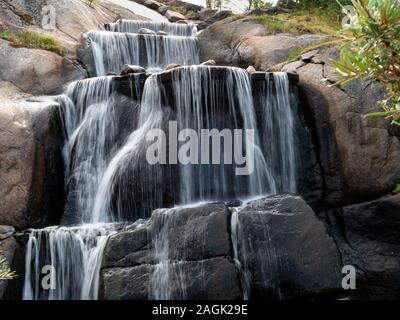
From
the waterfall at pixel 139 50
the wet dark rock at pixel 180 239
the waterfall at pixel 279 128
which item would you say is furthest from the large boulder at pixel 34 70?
the wet dark rock at pixel 180 239

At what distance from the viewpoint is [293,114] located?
10734 millimetres

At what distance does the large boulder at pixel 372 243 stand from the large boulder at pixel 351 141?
14.3 inches

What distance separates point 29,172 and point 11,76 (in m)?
3.21

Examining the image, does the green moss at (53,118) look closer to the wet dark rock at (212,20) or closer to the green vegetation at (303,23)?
the green vegetation at (303,23)

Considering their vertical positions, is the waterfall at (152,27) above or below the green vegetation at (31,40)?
above

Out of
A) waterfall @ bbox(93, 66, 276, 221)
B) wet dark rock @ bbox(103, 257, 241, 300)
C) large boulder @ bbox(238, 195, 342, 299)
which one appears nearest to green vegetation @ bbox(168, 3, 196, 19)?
waterfall @ bbox(93, 66, 276, 221)

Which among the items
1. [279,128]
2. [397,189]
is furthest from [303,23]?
[397,189]

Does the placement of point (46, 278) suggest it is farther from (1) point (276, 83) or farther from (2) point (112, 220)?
(1) point (276, 83)

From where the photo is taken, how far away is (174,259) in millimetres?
7285

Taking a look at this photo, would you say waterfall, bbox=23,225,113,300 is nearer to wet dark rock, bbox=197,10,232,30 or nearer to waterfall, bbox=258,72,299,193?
waterfall, bbox=258,72,299,193

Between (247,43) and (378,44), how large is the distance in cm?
1153

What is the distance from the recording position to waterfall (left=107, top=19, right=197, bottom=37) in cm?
1661

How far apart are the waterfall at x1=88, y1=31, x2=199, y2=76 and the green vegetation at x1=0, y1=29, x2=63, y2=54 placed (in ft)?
4.38

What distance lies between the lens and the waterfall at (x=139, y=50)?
1365 cm
